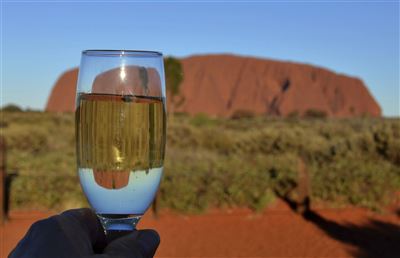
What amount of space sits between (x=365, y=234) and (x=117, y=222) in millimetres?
8330

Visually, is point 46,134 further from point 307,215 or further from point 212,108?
point 212,108

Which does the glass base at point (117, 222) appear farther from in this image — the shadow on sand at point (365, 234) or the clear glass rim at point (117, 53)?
the shadow on sand at point (365, 234)

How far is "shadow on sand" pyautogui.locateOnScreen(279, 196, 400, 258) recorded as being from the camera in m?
8.41

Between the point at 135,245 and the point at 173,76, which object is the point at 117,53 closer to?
the point at 135,245

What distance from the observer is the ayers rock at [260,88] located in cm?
10581

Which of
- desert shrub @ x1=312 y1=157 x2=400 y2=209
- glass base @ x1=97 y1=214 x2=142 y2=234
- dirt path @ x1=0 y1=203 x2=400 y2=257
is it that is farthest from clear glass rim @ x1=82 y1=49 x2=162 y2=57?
desert shrub @ x1=312 y1=157 x2=400 y2=209

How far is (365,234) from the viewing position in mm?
9281

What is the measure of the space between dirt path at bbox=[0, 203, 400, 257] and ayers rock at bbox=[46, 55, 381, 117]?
3621 inches

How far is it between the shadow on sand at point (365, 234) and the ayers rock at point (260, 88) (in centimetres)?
9206

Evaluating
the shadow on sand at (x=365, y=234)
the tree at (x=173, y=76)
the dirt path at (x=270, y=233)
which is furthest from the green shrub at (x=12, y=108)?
the shadow on sand at (x=365, y=234)

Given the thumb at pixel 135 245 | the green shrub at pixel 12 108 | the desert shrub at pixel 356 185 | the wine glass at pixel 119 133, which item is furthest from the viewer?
the green shrub at pixel 12 108

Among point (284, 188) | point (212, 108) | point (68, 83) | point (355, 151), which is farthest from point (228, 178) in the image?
point (68, 83)

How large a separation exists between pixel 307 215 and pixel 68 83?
105009 mm

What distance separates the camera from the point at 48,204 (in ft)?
34.1
